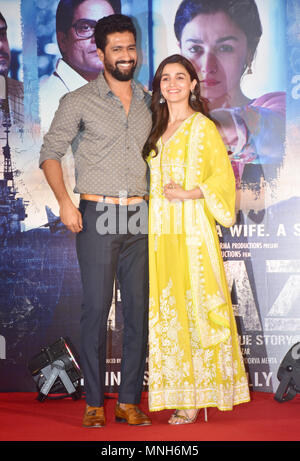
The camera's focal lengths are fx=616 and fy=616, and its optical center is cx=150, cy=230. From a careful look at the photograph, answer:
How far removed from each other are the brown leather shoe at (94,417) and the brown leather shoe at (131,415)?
106 millimetres

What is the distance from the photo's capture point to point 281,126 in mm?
3748

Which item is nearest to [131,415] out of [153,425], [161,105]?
[153,425]

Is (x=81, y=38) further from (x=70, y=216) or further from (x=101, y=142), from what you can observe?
A: (x=70, y=216)

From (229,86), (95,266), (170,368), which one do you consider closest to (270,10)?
(229,86)

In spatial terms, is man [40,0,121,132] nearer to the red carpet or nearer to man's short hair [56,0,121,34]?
man's short hair [56,0,121,34]

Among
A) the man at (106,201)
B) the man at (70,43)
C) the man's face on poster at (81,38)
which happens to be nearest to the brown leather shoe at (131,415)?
the man at (106,201)

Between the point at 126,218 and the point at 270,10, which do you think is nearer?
the point at 126,218

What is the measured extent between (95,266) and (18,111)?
4.58 ft

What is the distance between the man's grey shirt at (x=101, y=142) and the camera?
287 centimetres

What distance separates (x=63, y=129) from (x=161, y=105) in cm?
50

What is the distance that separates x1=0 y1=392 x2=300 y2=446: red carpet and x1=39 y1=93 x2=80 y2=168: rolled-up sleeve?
1229 mm

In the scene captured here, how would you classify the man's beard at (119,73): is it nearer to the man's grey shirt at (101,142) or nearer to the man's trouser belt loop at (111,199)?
the man's grey shirt at (101,142)

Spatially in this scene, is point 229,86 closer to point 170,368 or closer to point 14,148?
point 14,148

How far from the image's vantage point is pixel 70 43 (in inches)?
148
